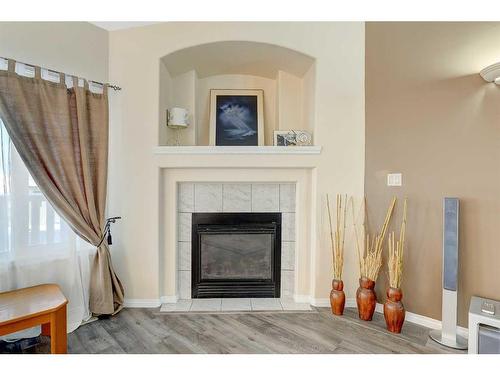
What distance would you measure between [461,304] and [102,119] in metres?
3.32

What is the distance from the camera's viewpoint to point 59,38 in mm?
2148

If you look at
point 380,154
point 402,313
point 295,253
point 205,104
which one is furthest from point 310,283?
point 205,104

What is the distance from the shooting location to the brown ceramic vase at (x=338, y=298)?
7.61 ft

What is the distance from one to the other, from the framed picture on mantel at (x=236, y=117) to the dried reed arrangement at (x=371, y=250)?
1.35m

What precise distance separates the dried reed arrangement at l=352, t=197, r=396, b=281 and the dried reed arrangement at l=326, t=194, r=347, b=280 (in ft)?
0.43

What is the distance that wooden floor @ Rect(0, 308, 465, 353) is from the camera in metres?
1.85

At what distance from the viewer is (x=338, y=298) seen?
2.32 m

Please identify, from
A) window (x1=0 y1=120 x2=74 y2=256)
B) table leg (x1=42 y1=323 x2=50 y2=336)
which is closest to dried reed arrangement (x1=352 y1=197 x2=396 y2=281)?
table leg (x1=42 y1=323 x2=50 y2=336)

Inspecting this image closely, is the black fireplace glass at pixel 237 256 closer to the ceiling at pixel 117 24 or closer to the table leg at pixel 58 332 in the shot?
the table leg at pixel 58 332

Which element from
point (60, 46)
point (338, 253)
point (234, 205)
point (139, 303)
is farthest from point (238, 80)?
point (139, 303)

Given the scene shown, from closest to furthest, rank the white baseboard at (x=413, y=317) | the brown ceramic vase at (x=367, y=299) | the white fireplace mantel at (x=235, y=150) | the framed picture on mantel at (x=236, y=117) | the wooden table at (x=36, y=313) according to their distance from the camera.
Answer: the wooden table at (x=36, y=313)
the white baseboard at (x=413, y=317)
the brown ceramic vase at (x=367, y=299)
the white fireplace mantel at (x=235, y=150)
the framed picture on mantel at (x=236, y=117)

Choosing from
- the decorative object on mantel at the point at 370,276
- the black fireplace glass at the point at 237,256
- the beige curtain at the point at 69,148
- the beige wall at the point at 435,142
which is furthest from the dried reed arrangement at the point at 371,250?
the beige curtain at the point at 69,148

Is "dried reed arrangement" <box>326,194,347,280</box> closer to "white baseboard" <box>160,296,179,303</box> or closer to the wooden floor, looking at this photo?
the wooden floor

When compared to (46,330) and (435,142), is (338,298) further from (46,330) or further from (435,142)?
(46,330)
